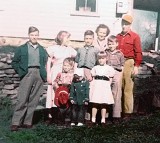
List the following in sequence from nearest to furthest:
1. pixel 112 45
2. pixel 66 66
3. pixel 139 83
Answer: pixel 66 66 < pixel 112 45 < pixel 139 83

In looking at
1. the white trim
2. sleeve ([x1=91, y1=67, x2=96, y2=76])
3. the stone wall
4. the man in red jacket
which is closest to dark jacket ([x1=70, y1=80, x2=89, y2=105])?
sleeve ([x1=91, y1=67, x2=96, y2=76])

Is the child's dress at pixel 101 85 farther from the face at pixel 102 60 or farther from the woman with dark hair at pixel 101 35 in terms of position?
the woman with dark hair at pixel 101 35

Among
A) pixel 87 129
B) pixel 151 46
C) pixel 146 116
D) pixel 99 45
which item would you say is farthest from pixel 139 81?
pixel 151 46

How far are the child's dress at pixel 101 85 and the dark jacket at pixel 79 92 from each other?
0.13 meters

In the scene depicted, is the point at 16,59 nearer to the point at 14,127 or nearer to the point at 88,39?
the point at 14,127

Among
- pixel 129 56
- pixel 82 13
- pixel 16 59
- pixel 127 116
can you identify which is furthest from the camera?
pixel 82 13

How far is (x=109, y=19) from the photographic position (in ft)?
48.4

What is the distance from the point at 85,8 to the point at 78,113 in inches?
315

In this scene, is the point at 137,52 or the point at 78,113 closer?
the point at 78,113

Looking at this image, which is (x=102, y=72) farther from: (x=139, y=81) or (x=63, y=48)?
(x=139, y=81)

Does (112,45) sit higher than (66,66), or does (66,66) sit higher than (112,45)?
(112,45)

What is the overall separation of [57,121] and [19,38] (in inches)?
281

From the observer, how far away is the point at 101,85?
7.44 m

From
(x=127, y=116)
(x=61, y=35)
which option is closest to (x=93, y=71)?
(x=61, y=35)
